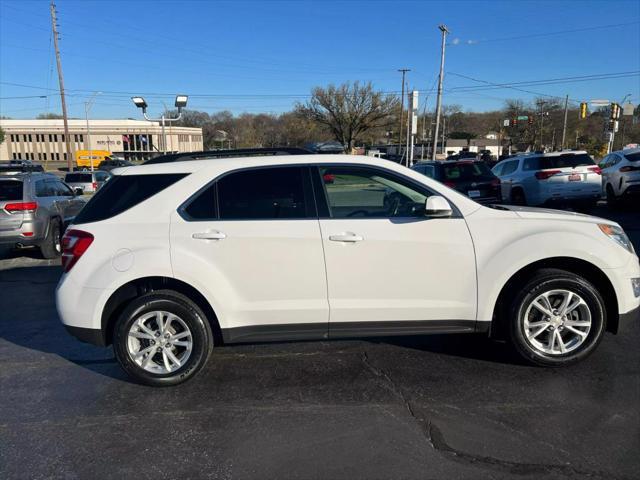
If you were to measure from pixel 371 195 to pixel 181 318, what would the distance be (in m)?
1.84

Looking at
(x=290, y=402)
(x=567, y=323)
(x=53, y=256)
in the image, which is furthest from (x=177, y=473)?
(x=53, y=256)

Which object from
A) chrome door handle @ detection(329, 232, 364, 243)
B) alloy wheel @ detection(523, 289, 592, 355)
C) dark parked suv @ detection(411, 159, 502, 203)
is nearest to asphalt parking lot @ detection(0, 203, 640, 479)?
alloy wheel @ detection(523, 289, 592, 355)

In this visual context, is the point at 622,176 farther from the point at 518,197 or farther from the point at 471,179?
the point at 471,179

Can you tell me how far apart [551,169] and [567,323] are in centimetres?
1022

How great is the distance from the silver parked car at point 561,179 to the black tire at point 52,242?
11.5m

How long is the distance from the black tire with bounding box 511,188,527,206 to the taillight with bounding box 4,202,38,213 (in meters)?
12.0

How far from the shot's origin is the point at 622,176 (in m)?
13.1

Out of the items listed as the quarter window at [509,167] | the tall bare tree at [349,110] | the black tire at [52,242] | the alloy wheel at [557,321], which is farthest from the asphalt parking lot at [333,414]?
the tall bare tree at [349,110]

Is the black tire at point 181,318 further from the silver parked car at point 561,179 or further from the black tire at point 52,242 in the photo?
the silver parked car at point 561,179

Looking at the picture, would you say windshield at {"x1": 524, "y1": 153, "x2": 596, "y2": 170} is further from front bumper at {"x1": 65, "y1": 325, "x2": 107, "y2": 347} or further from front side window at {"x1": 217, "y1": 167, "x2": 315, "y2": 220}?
front bumper at {"x1": 65, "y1": 325, "x2": 107, "y2": 347}

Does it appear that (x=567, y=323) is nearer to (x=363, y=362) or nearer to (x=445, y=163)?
(x=363, y=362)

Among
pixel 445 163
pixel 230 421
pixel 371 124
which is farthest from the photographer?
pixel 371 124

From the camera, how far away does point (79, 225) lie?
150 inches

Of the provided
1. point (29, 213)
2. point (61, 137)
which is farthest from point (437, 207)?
point (61, 137)
